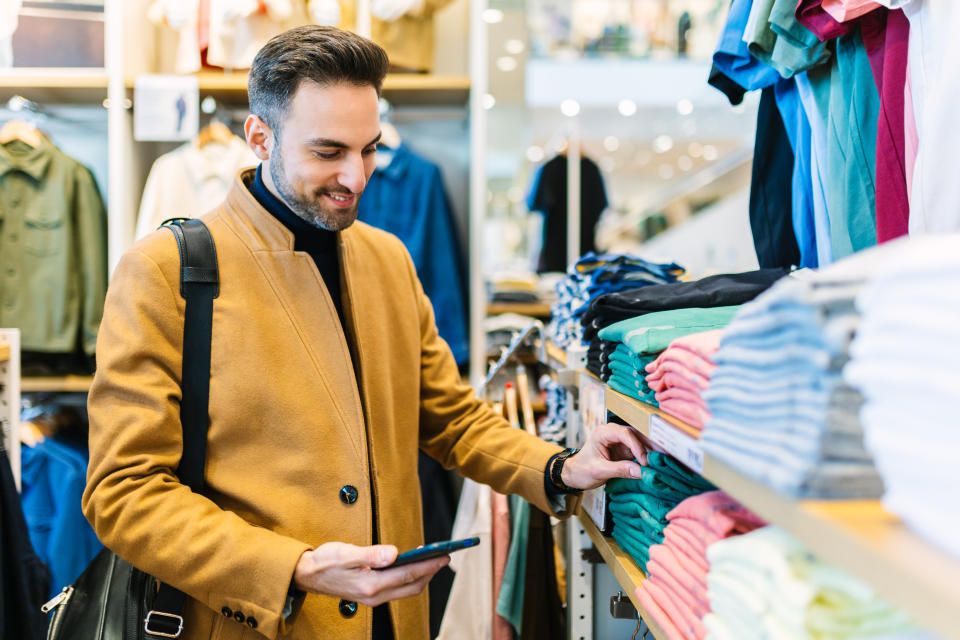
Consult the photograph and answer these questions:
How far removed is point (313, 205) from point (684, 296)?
26.3 inches

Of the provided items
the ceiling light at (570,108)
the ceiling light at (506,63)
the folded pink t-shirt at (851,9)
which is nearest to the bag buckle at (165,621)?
the folded pink t-shirt at (851,9)

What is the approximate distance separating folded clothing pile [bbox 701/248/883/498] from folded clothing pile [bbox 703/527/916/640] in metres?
0.09

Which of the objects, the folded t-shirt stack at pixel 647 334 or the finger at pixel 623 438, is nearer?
the folded t-shirt stack at pixel 647 334

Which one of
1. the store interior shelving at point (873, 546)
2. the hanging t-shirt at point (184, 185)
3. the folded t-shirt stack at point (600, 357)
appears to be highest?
the hanging t-shirt at point (184, 185)

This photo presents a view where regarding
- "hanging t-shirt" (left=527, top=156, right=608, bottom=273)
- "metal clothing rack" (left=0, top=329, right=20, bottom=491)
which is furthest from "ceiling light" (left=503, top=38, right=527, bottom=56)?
"metal clothing rack" (left=0, top=329, right=20, bottom=491)

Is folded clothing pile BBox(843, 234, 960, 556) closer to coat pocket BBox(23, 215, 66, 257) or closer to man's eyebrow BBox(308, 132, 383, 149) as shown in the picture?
man's eyebrow BBox(308, 132, 383, 149)

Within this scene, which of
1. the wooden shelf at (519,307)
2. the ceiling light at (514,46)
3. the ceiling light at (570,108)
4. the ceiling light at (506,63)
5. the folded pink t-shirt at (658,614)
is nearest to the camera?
the folded pink t-shirt at (658,614)

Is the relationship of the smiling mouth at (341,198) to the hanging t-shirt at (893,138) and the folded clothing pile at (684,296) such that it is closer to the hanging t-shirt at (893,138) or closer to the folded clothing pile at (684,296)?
the folded clothing pile at (684,296)

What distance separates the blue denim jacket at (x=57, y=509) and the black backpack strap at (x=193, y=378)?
5.34 feet

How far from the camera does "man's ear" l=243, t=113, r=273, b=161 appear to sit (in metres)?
1.42

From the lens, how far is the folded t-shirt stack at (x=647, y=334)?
112 centimetres

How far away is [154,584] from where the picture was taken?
1330 mm

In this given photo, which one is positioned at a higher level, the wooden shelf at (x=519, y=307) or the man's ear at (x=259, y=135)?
the man's ear at (x=259, y=135)

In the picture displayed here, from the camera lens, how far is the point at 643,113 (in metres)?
9.48
